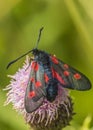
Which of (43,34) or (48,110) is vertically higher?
(43,34)

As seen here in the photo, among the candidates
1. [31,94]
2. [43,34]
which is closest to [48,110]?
[31,94]

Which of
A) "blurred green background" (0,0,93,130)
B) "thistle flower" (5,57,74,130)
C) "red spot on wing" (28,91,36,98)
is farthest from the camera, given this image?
"blurred green background" (0,0,93,130)

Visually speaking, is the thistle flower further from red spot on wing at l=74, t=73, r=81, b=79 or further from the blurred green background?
the blurred green background

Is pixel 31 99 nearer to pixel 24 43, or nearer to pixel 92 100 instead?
pixel 92 100

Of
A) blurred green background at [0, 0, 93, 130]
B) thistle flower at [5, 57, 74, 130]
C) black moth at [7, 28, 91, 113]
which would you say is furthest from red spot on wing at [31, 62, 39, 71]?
blurred green background at [0, 0, 93, 130]

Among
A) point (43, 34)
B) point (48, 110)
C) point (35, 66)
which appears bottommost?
point (48, 110)

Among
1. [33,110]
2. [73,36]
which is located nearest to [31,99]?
[33,110]

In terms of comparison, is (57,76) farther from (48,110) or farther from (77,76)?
(48,110)

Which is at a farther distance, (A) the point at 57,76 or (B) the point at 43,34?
(B) the point at 43,34
